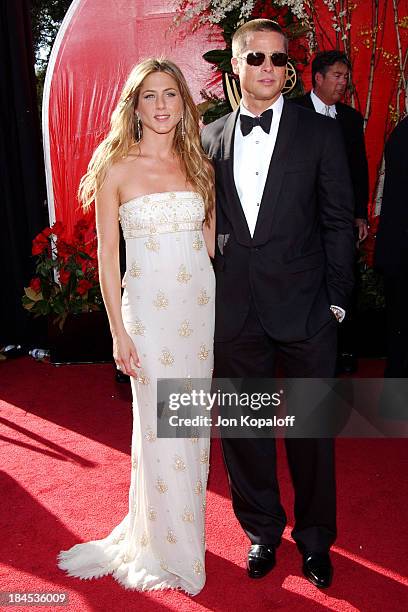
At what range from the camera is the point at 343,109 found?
4594 millimetres

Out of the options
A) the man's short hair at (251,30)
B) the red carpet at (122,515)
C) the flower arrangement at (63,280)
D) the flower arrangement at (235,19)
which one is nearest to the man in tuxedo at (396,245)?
the red carpet at (122,515)

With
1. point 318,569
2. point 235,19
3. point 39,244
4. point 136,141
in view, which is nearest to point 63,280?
point 39,244

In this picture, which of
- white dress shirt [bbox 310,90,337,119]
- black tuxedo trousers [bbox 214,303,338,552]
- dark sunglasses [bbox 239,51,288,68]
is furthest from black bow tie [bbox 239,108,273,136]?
white dress shirt [bbox 310,90,337,119]

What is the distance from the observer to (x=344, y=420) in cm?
414

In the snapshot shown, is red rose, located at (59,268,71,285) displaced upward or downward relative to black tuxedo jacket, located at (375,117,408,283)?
downward

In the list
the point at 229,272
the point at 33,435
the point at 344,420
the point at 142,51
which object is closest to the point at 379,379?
the point at 344,420

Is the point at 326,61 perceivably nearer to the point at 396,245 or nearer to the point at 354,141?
the point at 354,141

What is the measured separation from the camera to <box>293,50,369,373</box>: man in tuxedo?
447 centimetres

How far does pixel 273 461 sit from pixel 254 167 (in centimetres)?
108

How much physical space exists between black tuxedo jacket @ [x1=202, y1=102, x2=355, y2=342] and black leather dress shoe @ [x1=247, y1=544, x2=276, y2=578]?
0.80m

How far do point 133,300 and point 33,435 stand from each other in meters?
1.86

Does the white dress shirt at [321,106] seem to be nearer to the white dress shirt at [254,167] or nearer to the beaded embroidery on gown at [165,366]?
the white dress shirt at [254,167]

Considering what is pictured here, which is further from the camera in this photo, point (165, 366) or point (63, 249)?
point (63, 249)

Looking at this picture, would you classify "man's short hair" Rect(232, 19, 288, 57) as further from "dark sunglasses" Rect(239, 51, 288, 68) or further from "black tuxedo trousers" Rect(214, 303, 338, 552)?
"black tuxedo trousers" Rect(214, 303, 338, 552)
